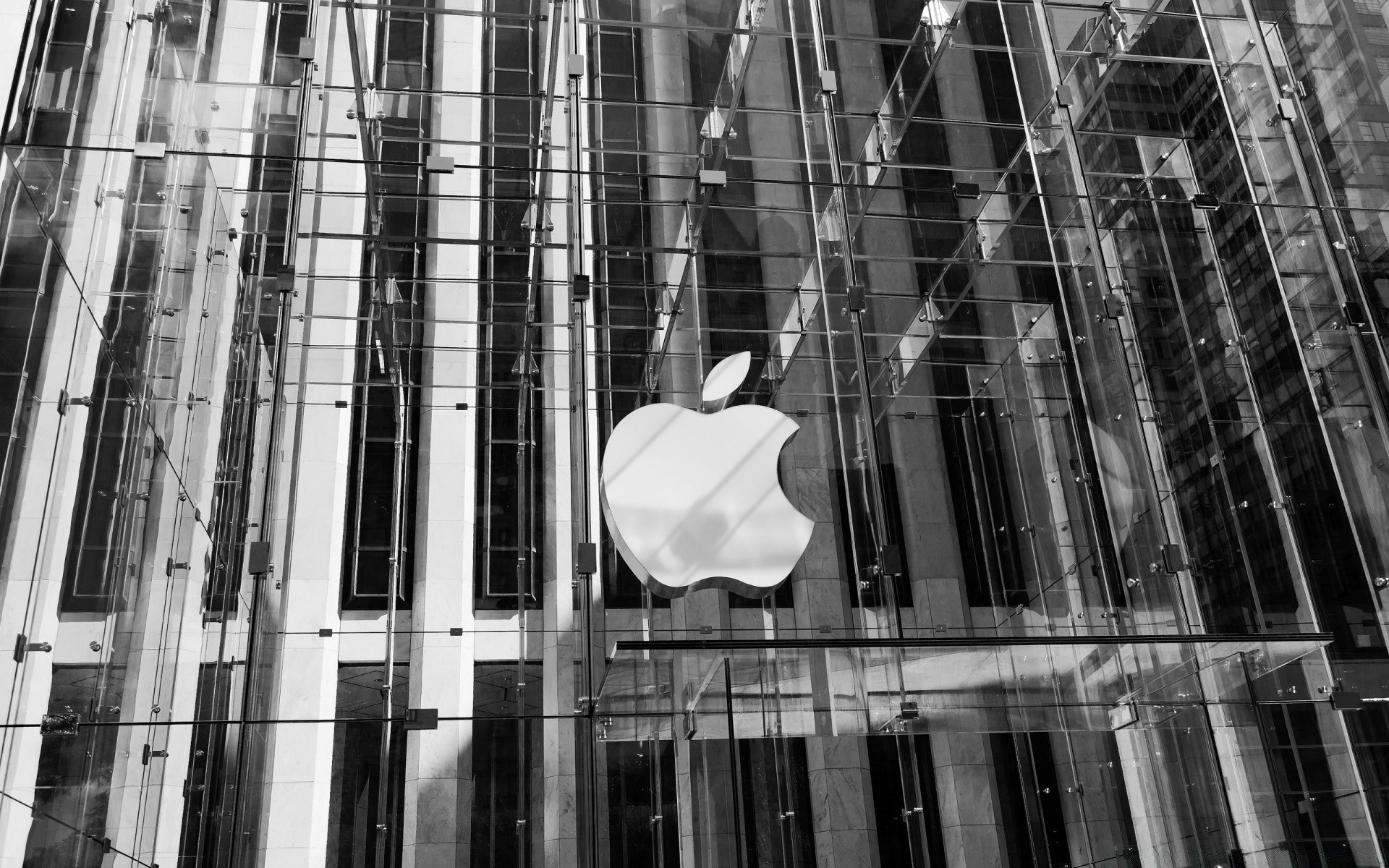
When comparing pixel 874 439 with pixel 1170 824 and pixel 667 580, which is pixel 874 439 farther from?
pixel 1170 824

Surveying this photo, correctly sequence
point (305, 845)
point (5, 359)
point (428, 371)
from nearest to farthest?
point (5, 359), point (305, 845), point (428, 371)

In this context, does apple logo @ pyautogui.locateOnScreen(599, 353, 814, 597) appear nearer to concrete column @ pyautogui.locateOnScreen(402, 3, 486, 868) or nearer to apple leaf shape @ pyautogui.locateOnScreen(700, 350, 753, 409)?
apple leaf shape @ pyautogui.locateOnScreen(700, 350, 753, 409)

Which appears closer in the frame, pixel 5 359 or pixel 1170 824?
pixel 5 359

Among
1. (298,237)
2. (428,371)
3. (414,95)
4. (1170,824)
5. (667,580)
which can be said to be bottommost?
(1170,824)

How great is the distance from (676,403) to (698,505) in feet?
4.93

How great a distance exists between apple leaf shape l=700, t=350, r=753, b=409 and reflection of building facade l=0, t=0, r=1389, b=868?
0.22m

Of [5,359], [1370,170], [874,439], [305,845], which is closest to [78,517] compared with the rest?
[5,359]

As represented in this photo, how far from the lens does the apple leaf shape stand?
851 cm

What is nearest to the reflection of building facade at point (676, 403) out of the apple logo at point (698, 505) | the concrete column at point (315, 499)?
the concrete column at point (315, 499)

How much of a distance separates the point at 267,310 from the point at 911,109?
498 cm

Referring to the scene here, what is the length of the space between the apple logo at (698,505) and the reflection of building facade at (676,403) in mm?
210

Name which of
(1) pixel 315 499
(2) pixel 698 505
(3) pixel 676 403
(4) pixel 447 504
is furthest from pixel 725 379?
(1) pixel 315 499

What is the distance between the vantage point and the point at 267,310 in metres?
8.66

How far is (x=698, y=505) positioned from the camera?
7578 millimetres
